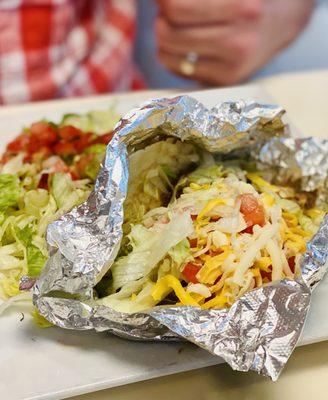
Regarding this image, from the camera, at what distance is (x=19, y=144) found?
139cm

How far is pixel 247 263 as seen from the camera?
0.95 metres

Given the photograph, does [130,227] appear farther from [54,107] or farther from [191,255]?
[54,107]

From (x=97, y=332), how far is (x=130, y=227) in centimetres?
17

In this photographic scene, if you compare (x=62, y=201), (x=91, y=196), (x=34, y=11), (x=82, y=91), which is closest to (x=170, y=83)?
(x=82, y=91)

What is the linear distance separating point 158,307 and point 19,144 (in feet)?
2.07

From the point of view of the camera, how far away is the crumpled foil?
87cm

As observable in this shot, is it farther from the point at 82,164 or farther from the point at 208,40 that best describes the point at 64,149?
the point at 208,40

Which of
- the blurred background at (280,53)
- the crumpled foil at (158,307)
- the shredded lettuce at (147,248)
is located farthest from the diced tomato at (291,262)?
the blurred background at (280,53)

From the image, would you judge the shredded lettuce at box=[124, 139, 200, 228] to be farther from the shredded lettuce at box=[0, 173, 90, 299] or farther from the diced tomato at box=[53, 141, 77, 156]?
the diced tomato at box=[53, 141, 77, 156]

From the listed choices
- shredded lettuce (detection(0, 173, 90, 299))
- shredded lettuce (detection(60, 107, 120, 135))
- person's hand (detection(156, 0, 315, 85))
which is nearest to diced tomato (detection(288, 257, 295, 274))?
shredded lettuce (detection(0, 173, 90, 299))

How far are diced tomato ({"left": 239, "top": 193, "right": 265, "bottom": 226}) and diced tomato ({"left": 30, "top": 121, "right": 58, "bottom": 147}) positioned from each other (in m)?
0.50

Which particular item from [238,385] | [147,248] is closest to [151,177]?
[147,248]

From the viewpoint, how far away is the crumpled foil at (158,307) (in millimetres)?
866

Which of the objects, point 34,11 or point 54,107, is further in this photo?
point 34,11
